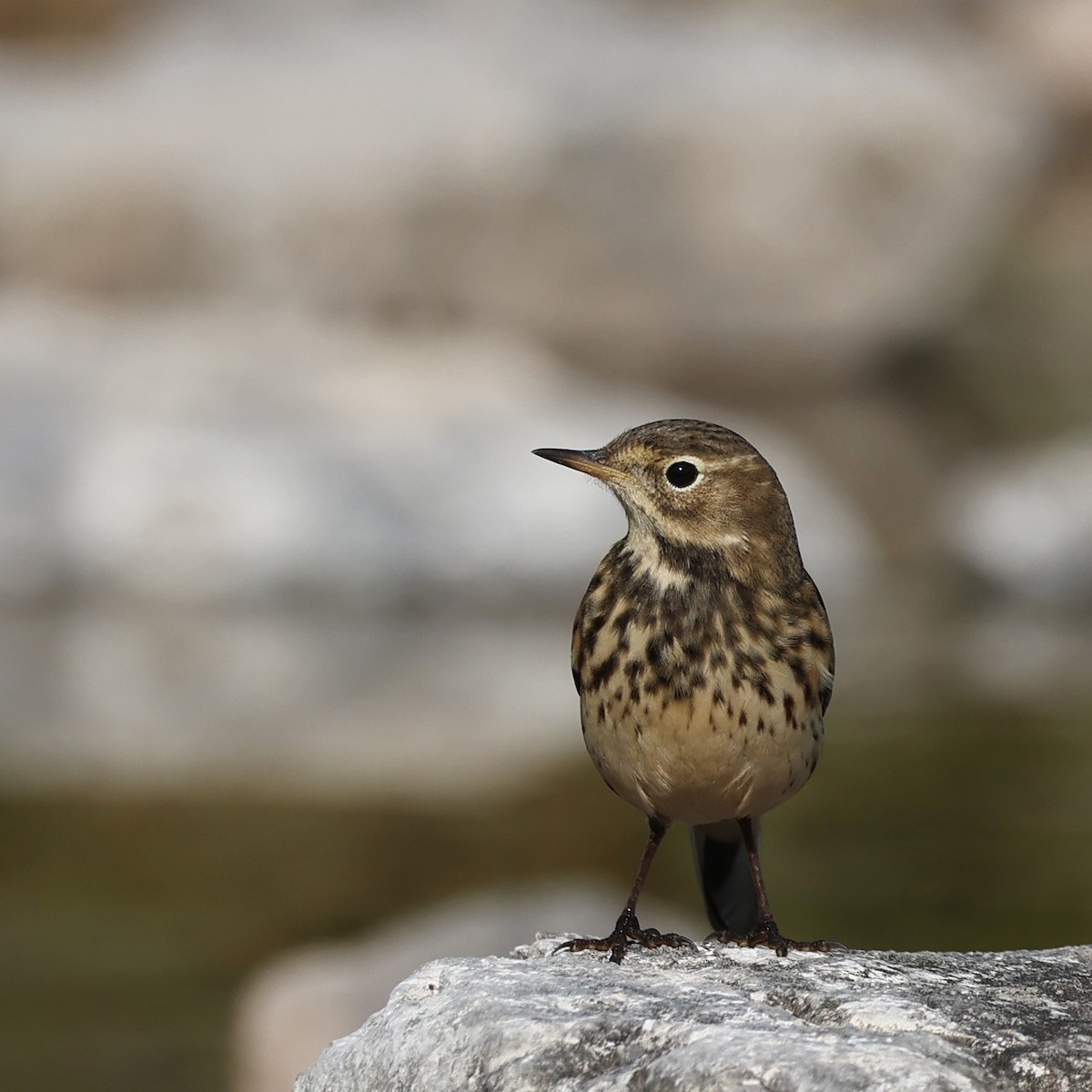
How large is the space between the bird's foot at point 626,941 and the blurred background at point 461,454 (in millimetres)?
2432

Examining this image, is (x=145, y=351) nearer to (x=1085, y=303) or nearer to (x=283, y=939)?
(x=283, y=939)

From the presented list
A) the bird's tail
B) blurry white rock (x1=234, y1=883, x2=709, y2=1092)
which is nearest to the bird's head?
the bird's tail

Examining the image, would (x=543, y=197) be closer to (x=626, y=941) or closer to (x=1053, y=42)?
(x=1053, y=42)

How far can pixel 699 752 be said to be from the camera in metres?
4.09

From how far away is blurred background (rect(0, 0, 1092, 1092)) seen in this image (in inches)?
337

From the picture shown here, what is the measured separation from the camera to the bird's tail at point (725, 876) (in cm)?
480

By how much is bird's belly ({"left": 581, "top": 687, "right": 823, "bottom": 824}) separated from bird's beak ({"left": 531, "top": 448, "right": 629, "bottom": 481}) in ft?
1.53

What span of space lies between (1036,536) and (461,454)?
14.3ft

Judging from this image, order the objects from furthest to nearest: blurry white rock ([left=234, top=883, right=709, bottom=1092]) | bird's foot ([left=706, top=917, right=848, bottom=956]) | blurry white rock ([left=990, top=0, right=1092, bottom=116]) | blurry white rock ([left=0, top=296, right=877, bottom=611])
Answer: blurry white rock ([left=990, top=0, right=1092, bottom=116]), blurry white rock ([left=0, top=296, right=877, bottom=611]), blurry white rock ([left=234, top=883, right=709, bottom=1092]), bird's foot ([left=706, top=917, right=848, bottom=956])

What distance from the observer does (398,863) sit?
9.22 m

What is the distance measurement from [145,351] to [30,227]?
376 cm

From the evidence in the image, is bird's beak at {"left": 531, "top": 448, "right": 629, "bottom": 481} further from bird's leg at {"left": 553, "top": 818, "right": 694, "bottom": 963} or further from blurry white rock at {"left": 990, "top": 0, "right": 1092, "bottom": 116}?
blurry white rock at {"left": 990, "top": 0, "right": 1092, "bottom": 116}

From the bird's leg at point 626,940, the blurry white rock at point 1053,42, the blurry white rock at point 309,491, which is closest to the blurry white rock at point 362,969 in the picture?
the bird's leg at point 626,940

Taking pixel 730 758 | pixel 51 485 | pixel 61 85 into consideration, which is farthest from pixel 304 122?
pixel 730 758
